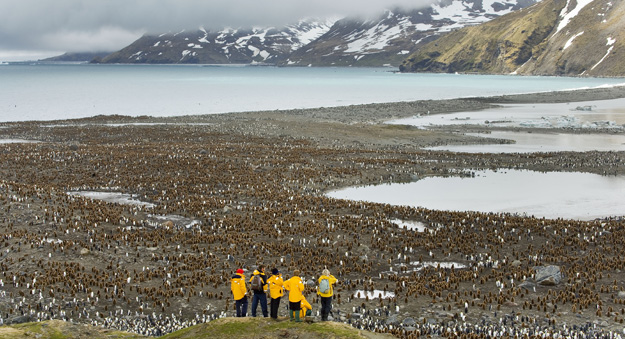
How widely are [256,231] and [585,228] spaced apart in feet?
46.5

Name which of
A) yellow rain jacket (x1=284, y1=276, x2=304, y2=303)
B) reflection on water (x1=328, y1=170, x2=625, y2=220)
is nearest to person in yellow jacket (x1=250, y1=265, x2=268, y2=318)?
yellow rain jacket (x1=284, y1=276, x2=304, y2=303)

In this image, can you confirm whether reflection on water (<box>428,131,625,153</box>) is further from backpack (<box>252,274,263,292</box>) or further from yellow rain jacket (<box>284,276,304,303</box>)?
yellow rain jacket (<box>284,276,304,303</box>)

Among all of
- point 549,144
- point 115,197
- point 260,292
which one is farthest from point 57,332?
point 549,144

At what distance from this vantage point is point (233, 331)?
37.3 ft

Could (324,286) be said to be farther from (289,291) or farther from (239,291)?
(239,291)

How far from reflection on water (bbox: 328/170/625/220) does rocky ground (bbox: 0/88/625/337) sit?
1.80 m

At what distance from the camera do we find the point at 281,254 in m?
21.1

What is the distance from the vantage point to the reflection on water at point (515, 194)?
92.9 ft

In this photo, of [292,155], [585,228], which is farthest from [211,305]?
[292,155]

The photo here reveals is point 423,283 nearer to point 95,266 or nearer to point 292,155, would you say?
point 95,266

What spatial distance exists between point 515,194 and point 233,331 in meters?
24.7

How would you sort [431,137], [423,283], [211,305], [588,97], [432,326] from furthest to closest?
[588,97] → [431,137] → [423,283] → [211,305] → [432,326]

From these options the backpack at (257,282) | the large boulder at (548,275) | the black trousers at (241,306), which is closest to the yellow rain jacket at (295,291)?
the backpack at (257,282)

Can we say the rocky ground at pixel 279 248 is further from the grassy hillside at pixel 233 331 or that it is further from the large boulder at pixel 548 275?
the grassy hillside at pixel 233 331
